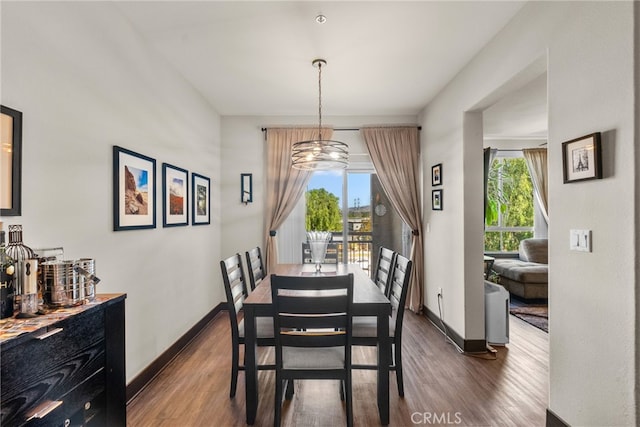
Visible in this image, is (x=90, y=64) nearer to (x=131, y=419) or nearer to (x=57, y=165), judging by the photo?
(x=57, y=165)

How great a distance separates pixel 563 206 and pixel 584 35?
0.92 m

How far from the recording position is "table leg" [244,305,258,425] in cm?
199

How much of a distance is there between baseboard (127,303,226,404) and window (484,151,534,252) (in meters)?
5.22

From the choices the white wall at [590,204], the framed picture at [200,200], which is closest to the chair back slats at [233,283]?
the framed picture at [200,200]

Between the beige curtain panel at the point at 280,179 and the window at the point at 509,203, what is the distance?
3807 millimetres

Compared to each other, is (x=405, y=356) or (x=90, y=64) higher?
(x=90, y=64)

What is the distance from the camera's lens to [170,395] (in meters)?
2.37

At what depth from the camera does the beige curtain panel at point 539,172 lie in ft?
18.5

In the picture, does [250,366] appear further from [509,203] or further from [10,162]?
[509,203]

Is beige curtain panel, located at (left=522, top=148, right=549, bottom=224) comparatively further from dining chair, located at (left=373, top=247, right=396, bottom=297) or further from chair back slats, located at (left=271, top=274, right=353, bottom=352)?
chair back slats, located at (left=271, top=274, right=353, bottom=352)

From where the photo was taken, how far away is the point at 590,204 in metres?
1.62

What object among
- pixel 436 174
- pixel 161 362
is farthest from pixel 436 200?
pixel 161 362

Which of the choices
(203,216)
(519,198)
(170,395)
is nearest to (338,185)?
(203,216)

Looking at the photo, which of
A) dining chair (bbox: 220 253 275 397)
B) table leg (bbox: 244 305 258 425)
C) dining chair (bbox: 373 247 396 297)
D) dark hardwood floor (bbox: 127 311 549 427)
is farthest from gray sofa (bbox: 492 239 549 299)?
table leg (bbox: 244 305 258 425)
